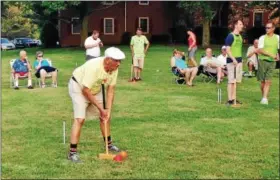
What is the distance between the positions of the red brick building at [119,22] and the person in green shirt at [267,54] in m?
34.2

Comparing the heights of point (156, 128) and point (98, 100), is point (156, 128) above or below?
below

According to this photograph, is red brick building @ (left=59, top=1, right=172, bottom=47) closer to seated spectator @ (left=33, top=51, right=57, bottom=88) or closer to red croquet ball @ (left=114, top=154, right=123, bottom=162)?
seated spectator @ (left=33, top=51, right=57, bottom=88)

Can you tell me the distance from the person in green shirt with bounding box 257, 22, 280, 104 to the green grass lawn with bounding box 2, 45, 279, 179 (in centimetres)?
61

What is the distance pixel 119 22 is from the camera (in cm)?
4609

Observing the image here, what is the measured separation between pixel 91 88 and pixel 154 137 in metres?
1.82

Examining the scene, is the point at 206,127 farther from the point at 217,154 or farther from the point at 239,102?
the point at 239,102

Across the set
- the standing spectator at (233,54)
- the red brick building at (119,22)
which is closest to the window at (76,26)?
the red brick building at (119,22)

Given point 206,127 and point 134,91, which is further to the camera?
point 134,91

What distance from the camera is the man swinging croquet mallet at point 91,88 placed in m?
6.60

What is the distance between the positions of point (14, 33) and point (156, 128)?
70544 millimetres

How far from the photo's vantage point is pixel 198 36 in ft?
137

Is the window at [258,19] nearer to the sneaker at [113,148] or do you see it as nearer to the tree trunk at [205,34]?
the tree trunk at [205,34]

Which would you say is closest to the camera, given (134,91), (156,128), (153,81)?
(156,128)

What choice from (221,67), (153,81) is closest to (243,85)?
(221,67)
